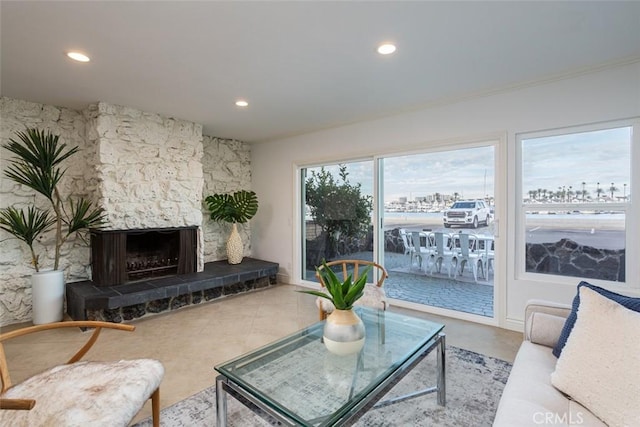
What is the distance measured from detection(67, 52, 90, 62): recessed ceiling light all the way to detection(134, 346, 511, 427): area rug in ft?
8.85

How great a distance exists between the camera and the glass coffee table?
1.33m

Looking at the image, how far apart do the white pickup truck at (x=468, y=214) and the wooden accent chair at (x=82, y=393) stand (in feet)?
10.7

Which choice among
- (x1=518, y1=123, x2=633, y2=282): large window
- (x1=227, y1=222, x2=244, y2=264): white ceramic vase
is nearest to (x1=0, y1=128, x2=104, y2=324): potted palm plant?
(x1=227, y1=222, x2=244, y2=264): white ceramic vase

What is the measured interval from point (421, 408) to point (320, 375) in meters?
0.80

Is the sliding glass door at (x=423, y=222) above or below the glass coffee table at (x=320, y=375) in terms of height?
above

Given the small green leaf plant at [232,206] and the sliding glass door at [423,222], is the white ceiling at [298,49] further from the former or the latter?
the small green leaf plant at [232,206]

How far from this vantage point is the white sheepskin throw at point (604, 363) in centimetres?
111

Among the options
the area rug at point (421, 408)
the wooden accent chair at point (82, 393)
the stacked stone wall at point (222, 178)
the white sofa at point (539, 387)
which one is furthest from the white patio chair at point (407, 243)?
the wooden accent chair at point (82, 393)

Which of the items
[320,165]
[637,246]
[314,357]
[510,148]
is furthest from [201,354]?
[637,246]

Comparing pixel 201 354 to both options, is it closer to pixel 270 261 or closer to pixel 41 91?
pixel 270 261

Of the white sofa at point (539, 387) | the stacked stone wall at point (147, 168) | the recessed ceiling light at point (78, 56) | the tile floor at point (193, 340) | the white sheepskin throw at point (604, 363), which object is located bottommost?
the tile floor at point (193, 340)

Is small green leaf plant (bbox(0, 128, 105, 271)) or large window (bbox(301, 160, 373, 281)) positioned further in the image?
large window (bbox(301, 160, 373, 281))

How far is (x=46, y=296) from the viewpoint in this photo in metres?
3.22

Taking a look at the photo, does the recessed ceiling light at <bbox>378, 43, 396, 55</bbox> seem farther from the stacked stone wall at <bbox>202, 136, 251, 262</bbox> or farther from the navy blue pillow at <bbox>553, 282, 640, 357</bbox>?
the stacked stone wall at <bbox>202, 136, 251, 262</bbox>
